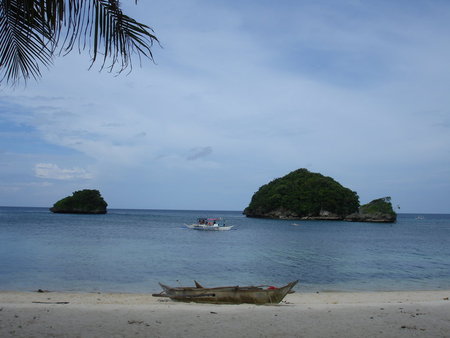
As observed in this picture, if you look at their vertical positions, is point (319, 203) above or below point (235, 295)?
Answer: above

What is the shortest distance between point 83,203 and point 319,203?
70.7 m

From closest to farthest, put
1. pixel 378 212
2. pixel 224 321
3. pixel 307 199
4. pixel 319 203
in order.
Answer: pixel 224 321, pixel 378 212, pixel 319 203, pixel 307 199

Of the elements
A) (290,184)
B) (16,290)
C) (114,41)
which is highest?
(290,184)

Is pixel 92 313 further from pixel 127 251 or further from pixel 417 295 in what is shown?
pixel 127 251

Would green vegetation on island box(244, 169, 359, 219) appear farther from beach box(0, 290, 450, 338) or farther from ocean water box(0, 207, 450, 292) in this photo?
beach box(0, 290, 450, 338)

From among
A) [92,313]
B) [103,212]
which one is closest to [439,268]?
[92,313]

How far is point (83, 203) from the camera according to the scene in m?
122

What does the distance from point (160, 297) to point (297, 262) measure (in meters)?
13.5

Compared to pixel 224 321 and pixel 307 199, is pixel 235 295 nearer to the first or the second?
pixel 224 321

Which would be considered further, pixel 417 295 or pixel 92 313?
pixel 417 295

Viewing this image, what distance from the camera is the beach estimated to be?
25.3 feet

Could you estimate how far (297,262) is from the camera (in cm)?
2508

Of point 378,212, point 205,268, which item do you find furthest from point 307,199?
point 205,268

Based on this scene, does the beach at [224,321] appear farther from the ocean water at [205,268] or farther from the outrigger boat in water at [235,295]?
the ocean water at [205,268]
